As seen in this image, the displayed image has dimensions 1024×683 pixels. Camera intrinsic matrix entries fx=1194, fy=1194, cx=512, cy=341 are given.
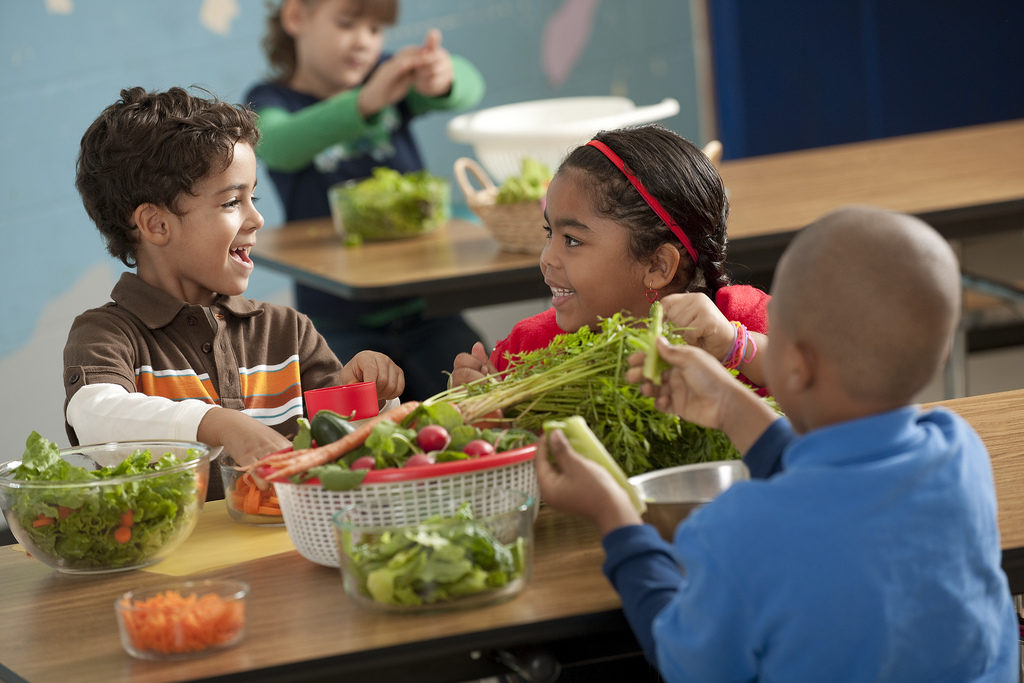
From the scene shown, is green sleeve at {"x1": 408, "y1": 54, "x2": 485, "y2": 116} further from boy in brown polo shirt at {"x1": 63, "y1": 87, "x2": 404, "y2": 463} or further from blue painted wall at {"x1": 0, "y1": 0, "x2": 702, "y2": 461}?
boy in brown polo shirt at {"x1": 63, "y1": 87, "x2": 404, "y2": 463}

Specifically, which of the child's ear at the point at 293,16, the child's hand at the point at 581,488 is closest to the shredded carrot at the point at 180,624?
the child's hand at the point at 581,488

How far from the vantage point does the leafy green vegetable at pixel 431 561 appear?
1.28 meters

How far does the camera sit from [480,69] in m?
5.93

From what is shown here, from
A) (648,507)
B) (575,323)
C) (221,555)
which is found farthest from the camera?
(575,323)

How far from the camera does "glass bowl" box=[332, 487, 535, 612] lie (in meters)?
1.28

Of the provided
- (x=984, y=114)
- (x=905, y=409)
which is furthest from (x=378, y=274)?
(x=984, y=114)

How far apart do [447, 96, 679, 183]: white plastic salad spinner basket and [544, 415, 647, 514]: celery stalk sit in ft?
7.17

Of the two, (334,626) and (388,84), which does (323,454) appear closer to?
(334,626)

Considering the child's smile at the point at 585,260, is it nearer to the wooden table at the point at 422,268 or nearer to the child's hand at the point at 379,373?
the child's hand at the point at 379,373

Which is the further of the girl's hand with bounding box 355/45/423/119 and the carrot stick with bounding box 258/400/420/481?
the girl's hand with bounding box 355/45/423/119

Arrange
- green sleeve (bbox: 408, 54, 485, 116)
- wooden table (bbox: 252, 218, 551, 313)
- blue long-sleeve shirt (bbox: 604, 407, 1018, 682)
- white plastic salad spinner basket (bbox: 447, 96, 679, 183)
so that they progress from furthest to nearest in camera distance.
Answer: green sleeve (bbox: 408, 54, 485, 116), white plastic salad spinner basket (bbox: 447, 96, 679, 183), wooden table (bbox: 252, 218, 551, 313), blue long-sleeve shirt (bbox: 604, 407, 1018, 682)

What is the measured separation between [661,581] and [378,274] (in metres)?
2.06

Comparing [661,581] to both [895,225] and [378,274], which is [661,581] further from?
[378,274]

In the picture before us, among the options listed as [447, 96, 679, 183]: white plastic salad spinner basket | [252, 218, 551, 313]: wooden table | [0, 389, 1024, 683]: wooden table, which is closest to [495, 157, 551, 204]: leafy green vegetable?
[252, 218, 551, 313]: wooden table
